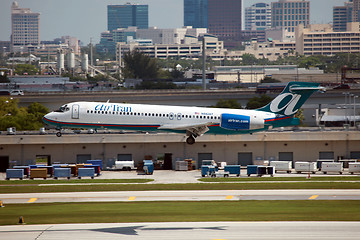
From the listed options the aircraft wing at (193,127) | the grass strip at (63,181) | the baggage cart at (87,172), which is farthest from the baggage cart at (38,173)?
the aircraft wing at (193,127)

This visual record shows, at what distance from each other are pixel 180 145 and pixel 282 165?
12918 mm

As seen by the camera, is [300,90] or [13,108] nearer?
[300,90]

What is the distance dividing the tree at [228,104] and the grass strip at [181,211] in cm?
8526

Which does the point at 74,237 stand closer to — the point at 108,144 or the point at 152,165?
the point at 152,165

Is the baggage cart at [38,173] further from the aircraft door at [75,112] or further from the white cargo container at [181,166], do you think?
the white cargo container at [181,166]

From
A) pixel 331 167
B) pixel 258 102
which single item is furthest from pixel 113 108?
pixel 258 102

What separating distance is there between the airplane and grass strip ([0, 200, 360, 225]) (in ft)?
69.9

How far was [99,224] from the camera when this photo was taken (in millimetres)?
39625

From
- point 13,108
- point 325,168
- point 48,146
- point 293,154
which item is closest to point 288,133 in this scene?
point 293,154

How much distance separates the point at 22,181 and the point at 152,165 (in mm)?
13985

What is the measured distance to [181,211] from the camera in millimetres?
43562

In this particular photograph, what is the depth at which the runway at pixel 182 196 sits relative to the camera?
4859 cm

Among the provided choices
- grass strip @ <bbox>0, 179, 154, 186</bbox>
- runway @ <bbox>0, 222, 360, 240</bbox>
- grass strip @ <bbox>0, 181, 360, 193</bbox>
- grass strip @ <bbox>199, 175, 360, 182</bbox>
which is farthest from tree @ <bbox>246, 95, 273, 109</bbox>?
runway @ <bbox>0, 222, 360, 240</bbox>

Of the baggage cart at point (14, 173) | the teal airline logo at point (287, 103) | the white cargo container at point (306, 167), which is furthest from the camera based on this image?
the teal airline logo at point (287, 103)
